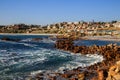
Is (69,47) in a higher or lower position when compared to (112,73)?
lower

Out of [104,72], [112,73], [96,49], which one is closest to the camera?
[112,73]

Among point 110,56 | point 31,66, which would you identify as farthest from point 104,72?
point 110,56

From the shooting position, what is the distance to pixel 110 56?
33906 millimetres

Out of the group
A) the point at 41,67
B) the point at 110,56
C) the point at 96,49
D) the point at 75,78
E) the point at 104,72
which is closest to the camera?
the point at 104,72

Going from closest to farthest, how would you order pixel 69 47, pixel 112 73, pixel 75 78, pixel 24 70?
→ pixel 112 73 < pixel 75 78 < pixel 24 70 < pixel 69 47

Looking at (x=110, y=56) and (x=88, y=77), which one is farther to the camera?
(x=110, y=56)

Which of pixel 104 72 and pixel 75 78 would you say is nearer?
pixel 104 72

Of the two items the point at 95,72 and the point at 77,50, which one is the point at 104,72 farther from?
the point at 77,50

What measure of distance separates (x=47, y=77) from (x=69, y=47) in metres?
30.0

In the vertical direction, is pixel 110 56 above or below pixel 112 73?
below

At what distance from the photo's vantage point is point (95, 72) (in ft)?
73.4

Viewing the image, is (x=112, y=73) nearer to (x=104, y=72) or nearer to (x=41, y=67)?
(x=104, y=72)

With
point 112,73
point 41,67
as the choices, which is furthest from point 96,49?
point 112,73

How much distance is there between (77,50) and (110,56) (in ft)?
36.1
